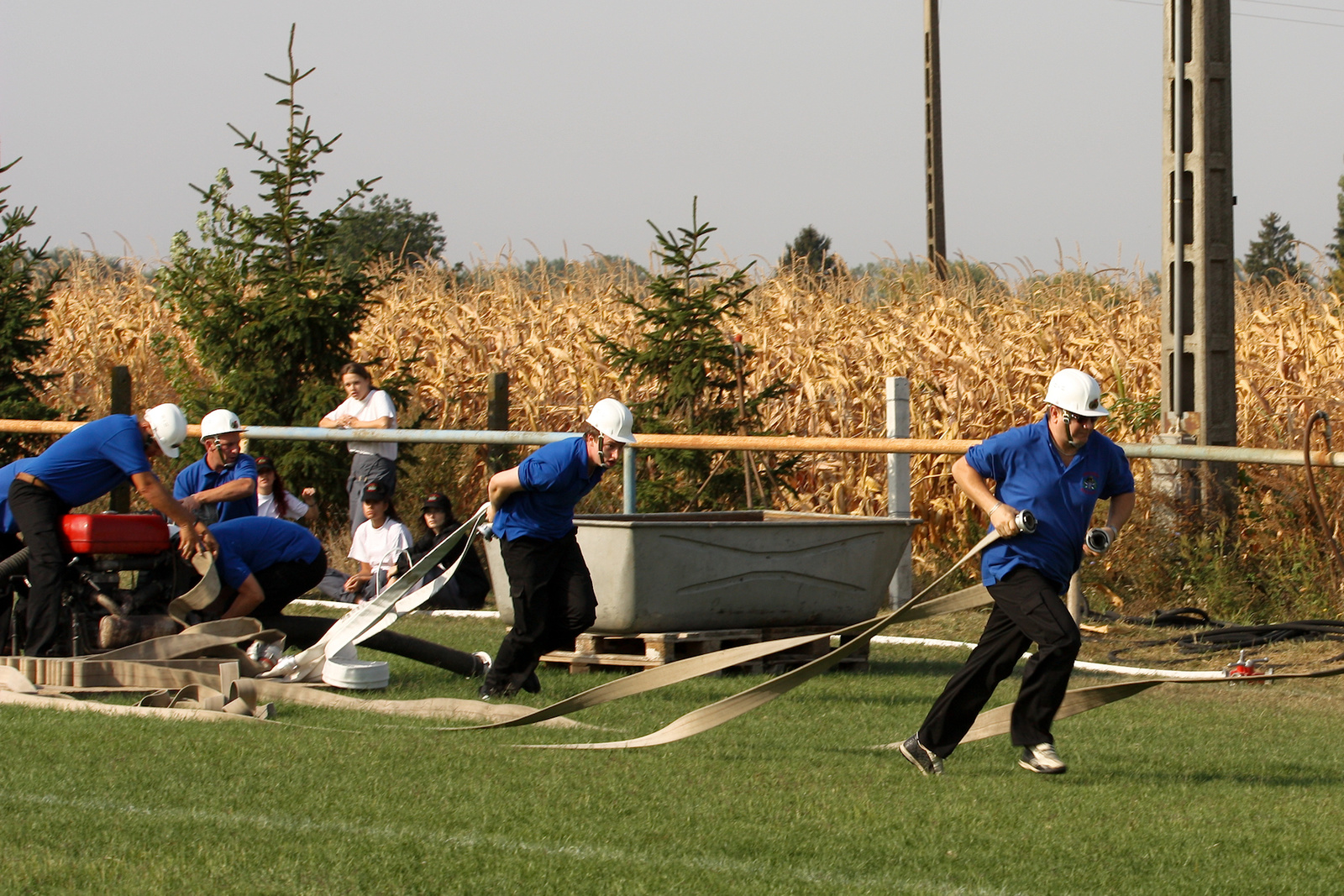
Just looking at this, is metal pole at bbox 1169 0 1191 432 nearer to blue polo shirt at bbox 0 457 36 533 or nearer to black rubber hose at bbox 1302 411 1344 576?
black rubber hose at bbox 1302 411 1344 576

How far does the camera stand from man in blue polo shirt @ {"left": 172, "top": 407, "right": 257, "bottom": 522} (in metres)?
11.2

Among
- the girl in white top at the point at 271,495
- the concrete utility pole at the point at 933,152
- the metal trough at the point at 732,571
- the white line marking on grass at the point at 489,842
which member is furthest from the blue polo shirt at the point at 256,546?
the concrete utility pole at the point at 933,152

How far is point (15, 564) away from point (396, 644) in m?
2.14

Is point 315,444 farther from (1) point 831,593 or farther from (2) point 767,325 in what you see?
(1) point 831,593

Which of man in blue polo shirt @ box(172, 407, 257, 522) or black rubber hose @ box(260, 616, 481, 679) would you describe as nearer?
black rubber hose @ box(260, 616, 481, 679)

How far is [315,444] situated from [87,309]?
957cm

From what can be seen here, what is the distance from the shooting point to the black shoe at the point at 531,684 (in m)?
8.88

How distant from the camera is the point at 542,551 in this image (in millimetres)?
8867

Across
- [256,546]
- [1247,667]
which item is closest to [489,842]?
[256,546]

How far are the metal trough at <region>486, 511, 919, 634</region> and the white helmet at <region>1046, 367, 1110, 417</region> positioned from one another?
327cm

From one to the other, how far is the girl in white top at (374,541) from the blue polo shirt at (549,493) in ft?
13.9

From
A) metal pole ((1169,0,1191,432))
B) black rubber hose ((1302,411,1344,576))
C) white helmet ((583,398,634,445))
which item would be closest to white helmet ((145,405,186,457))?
white helmet ((583,398,634,445))

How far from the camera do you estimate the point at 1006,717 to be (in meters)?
7.14

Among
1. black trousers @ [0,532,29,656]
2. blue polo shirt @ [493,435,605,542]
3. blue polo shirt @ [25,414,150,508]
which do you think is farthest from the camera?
black trousers @ [0,532,29,656]
